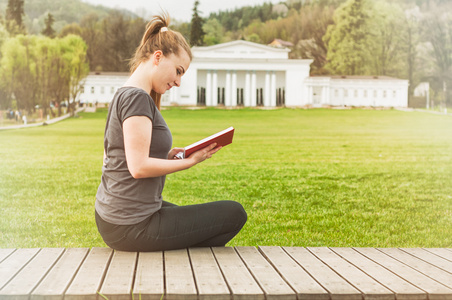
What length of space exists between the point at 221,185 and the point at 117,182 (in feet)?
16.5

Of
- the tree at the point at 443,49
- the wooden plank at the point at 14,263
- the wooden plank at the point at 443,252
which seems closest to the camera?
the wooden plank at the point at 14,263

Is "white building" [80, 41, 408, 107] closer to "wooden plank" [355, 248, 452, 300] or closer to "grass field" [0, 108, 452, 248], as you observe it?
"grass field" [0, 108, 452, 248]

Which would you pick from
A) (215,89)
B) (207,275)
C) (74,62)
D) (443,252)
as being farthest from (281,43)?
(207,275)

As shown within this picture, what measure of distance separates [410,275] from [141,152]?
1.14 metres

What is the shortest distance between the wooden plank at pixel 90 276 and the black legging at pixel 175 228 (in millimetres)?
76

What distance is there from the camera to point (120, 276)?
6.95 feet

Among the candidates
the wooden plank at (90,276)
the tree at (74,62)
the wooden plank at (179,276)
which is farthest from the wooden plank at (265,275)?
the tree at (74,62)

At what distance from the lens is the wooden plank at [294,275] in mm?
2008

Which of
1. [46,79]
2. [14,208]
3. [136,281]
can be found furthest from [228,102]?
[136,281]

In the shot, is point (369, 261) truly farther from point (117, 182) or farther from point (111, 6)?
point (111, 6)

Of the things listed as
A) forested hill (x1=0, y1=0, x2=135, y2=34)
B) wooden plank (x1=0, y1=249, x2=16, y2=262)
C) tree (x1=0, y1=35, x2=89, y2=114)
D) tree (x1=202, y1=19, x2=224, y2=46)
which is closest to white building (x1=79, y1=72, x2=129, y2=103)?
forested hill (x1=0, y1=0, x2=135, y2=34)

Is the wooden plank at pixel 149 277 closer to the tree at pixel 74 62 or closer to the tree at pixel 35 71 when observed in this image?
the tree at pixel 35 71

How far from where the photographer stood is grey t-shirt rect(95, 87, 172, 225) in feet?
7.55

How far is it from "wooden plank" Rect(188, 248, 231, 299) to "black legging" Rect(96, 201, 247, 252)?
0.08 meters
